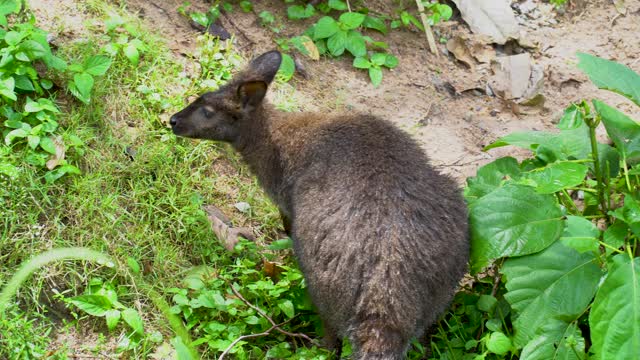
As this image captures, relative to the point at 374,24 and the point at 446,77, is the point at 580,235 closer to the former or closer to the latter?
the point at 446,77

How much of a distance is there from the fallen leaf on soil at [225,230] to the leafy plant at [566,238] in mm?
1642

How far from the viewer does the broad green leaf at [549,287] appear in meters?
4.55

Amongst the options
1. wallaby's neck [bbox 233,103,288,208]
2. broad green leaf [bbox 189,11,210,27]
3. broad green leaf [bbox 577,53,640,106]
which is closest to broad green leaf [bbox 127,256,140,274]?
wallaby's neck [bbox 233,103,288,208]

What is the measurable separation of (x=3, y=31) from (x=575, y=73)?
4637 millimetres

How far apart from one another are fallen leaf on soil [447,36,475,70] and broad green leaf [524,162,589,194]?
2886 millimetres

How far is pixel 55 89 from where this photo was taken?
5.95 m

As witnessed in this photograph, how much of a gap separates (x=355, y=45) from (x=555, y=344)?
3.37m

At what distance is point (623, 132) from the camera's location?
4805 mm

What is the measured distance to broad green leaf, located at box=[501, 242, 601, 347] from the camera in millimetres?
4555

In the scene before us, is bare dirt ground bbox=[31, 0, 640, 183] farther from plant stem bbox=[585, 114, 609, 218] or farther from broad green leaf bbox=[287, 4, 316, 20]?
plant stem bbox=[585, 114, 609, 218]

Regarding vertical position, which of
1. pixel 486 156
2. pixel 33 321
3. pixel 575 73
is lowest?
pixel 33 321

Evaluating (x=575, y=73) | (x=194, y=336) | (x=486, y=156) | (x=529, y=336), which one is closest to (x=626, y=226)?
(x=529, y=336)

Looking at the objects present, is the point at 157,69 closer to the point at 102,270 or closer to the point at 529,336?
the point at 102,270

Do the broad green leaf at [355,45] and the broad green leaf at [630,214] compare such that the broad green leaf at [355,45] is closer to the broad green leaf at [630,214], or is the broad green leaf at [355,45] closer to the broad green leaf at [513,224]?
the broad green leaf at [513,224]
